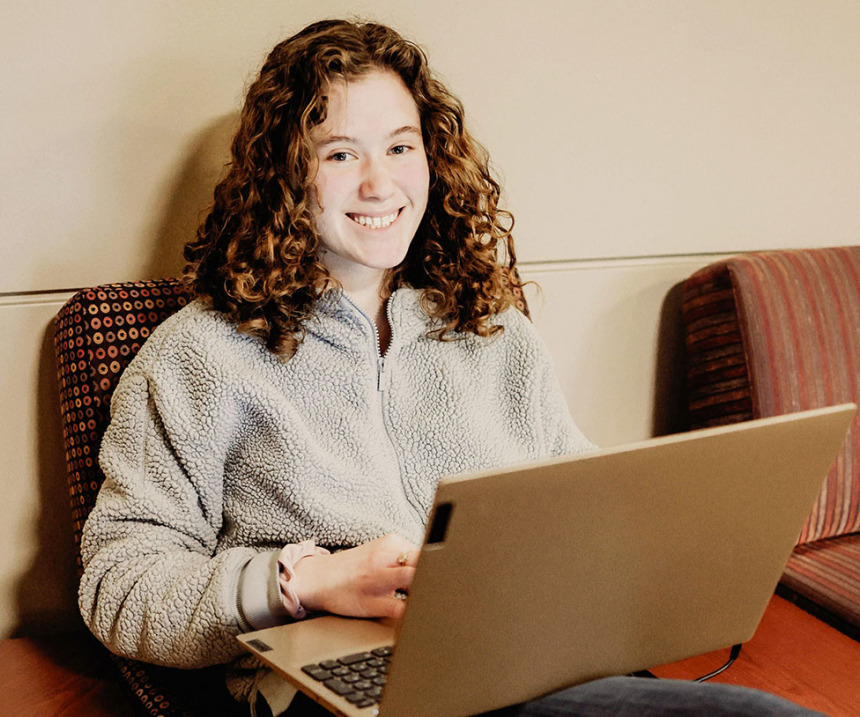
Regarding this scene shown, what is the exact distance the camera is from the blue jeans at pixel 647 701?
0.80 metres

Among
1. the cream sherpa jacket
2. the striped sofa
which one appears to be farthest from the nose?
the striped sofa

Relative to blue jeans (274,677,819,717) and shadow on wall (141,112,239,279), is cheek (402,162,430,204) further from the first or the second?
blue jeans (274,677,819,717)

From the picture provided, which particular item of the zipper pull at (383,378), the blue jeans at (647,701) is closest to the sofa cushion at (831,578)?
the blue jeans at (647,701)

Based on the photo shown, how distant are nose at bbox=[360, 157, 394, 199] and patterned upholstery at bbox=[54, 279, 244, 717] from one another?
1.05 feet

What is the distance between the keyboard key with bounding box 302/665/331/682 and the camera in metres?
0.79

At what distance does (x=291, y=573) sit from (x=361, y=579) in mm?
86

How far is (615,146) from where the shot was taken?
1.61 m

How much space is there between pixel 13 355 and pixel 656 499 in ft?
2.94

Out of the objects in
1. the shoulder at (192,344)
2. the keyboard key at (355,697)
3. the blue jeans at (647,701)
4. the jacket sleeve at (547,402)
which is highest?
the shoulder at (192,344)

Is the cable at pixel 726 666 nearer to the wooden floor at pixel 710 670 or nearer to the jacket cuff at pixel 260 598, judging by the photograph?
the wooden floor at pixel 710 670

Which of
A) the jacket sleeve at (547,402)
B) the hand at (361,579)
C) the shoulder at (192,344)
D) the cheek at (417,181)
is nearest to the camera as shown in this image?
the hand at (361,579)

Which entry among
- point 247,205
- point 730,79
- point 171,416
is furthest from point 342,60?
point 730,79

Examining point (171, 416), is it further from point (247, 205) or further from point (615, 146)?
point (615, 146)

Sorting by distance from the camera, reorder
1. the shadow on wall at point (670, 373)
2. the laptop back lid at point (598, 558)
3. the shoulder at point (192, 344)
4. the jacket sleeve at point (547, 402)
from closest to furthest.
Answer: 1. the laptop back lid at point (598, 558)
2. the shoulder at point (192, 344)
3. the jacket sleeve at point (547, 402)
4. the shadow on wall at point (670, 373)
